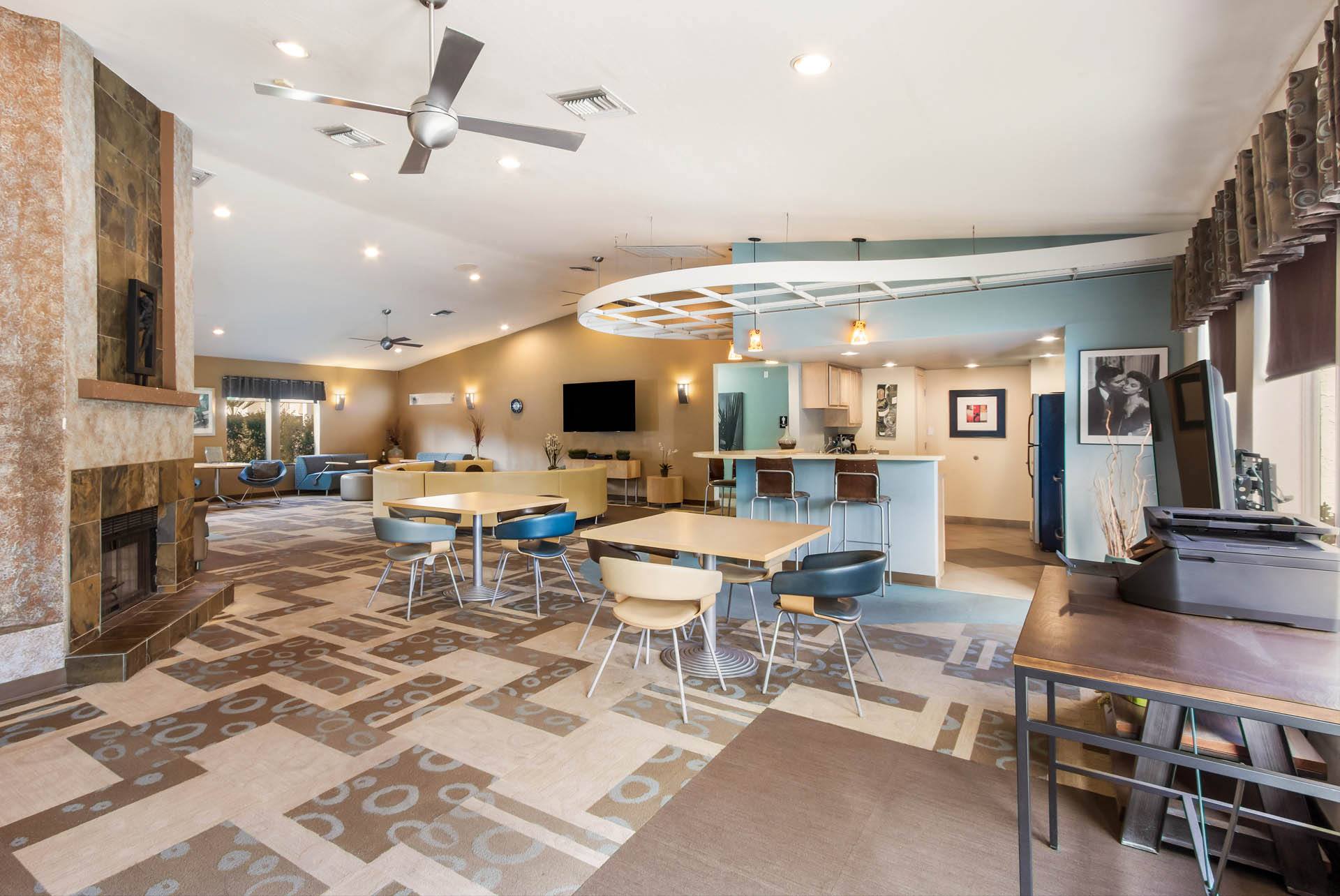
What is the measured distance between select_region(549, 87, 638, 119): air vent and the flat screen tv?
8304 millimetres

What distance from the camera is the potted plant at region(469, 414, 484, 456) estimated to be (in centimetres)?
1393

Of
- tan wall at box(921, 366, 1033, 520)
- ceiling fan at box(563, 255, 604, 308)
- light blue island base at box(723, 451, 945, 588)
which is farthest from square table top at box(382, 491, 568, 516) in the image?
tan wall at box(921, 366, 1033, 520)

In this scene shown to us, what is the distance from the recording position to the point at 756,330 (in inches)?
249

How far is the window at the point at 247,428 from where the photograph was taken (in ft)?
41.3

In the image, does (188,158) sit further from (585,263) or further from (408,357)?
(408,357)

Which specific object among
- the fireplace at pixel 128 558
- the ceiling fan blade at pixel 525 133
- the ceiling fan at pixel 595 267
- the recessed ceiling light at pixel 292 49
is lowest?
the fireplace at pixel 128 558

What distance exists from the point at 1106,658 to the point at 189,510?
5940 millimetres

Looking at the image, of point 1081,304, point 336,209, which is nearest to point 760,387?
point 1081,304

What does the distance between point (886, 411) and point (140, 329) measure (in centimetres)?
791

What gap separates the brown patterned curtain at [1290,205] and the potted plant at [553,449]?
406 inches

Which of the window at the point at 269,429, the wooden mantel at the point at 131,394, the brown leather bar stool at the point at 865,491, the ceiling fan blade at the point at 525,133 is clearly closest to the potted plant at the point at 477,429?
the window at the point at 269,429

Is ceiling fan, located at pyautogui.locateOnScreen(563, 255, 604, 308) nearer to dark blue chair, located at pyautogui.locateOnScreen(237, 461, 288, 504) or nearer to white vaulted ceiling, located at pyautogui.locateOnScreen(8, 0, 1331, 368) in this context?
white vaulted ceiling, located at pyautogui.locateOnScreen(8, 0, 1331, 368)

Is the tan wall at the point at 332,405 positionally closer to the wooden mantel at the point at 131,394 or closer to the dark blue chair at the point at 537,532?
the wooden mantel at the point at 131,394

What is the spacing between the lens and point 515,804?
233cm
